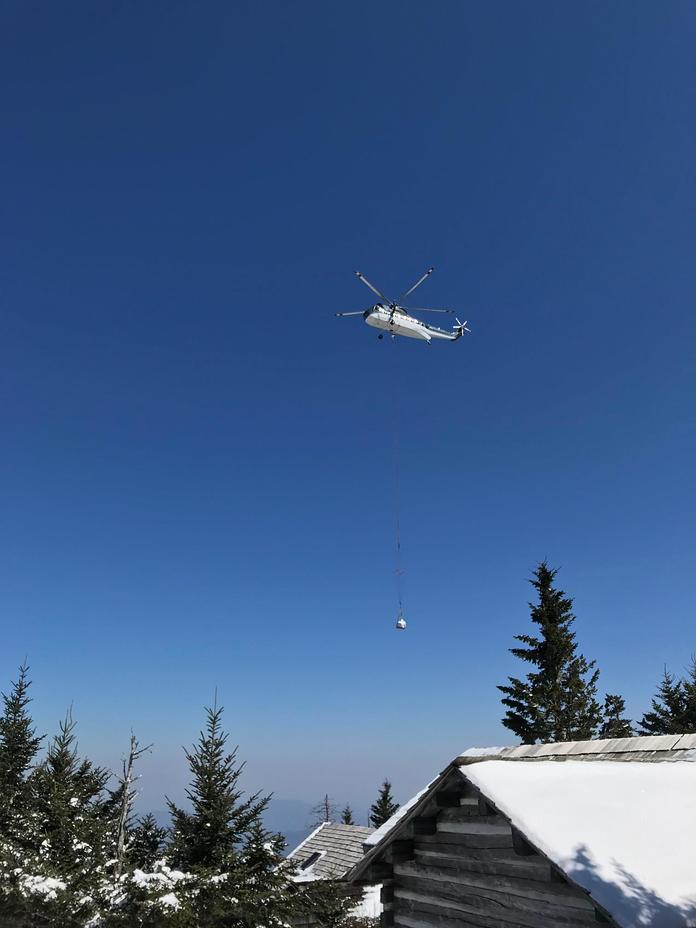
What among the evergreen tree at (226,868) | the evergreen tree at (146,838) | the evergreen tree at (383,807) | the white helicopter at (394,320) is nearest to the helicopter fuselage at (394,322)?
the white helicopter at (394,320)

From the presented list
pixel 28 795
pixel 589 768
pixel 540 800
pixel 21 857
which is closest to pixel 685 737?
pixel 589 768

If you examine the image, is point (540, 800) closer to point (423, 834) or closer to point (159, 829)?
point (423, 834)

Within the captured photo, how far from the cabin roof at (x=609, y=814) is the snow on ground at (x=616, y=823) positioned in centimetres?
1

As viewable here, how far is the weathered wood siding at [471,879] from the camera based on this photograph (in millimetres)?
8359

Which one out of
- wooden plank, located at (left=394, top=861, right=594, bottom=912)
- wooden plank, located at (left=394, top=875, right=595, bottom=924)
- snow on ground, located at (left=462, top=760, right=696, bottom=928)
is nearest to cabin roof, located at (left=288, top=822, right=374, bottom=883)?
wooden plank, located at (left=394, top=875, right=595, bottom=924)

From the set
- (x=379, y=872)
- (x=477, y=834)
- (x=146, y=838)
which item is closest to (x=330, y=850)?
(x=146, y=838)

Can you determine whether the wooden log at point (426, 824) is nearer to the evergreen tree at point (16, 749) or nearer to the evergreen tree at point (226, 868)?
the evergreen tree at point (226, 868)

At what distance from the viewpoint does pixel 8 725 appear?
1318 inches

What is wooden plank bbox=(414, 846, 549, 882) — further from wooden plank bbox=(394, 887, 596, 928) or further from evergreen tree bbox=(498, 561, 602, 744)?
evergreen tree bbox=(498, 561, 602, 744)

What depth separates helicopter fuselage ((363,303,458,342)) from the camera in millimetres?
31500

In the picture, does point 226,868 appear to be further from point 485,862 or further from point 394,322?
point 394,322

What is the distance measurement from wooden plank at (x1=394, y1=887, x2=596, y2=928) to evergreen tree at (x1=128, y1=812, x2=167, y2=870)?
1518cm

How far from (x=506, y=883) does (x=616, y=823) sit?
98.3 inches

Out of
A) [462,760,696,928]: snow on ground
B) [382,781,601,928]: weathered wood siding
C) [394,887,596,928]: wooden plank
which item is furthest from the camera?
[382,781,601,928]: weathered wood siding
